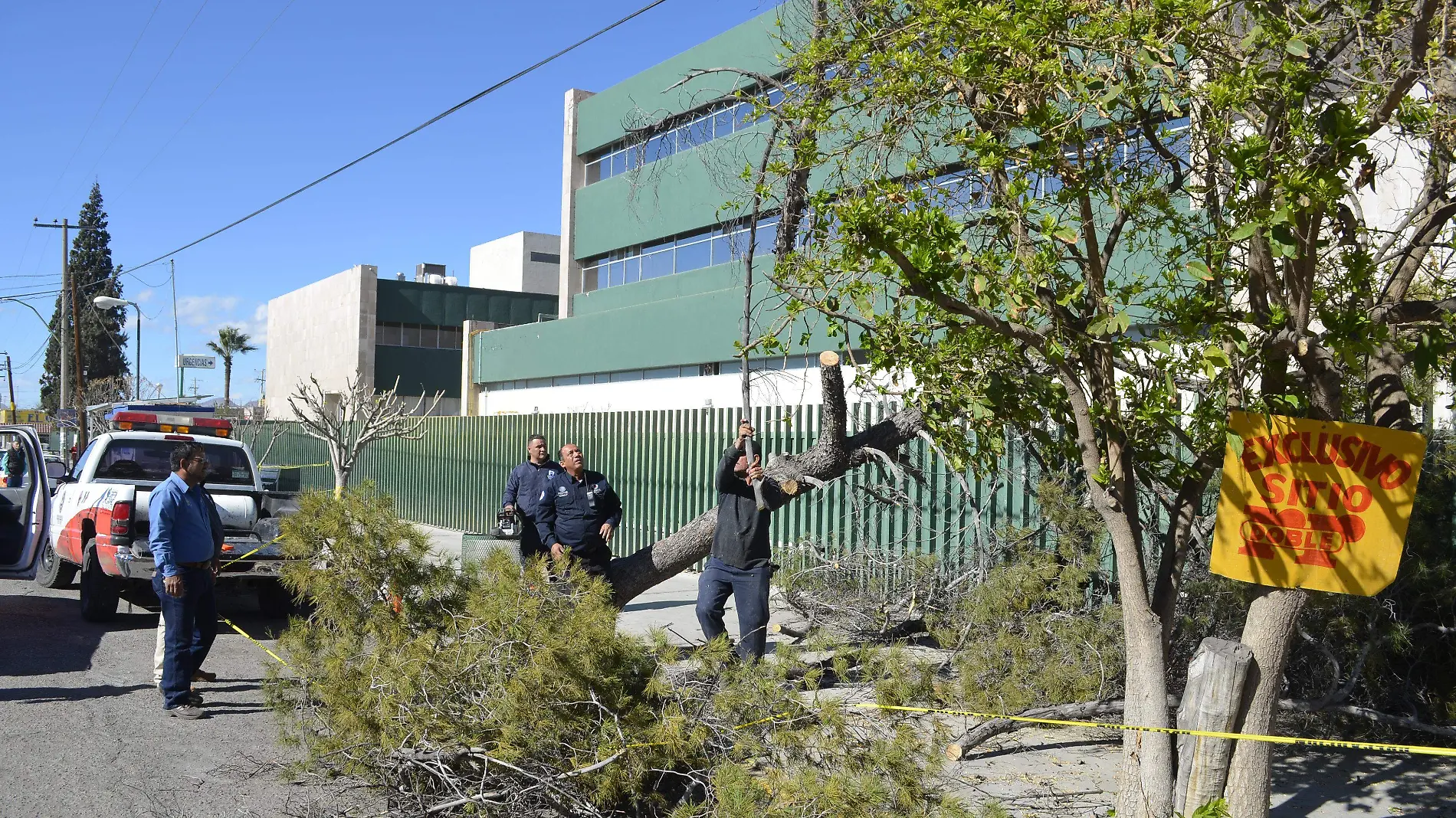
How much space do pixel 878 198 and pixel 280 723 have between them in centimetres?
399

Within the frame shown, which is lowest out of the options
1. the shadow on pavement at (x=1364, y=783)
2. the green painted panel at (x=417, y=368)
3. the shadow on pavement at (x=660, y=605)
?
the shadow on pavement at (x=1364, y=783)

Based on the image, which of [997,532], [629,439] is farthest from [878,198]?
[629,439]

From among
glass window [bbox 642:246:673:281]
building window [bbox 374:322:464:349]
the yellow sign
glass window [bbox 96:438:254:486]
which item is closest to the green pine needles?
the yellow sign

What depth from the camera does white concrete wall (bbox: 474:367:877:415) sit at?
2038 centimetres

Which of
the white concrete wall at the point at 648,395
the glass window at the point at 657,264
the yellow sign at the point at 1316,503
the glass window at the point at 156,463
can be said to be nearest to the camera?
the yellow sign at the point at 1316,503

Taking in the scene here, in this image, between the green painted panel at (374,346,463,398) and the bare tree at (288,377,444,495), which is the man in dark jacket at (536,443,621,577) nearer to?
the bare tree at (288,377,444,495)

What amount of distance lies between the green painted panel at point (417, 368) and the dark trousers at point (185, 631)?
109 ft

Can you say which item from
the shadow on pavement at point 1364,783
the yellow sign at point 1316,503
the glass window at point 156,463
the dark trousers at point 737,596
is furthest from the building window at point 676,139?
the glass window at point 156,463

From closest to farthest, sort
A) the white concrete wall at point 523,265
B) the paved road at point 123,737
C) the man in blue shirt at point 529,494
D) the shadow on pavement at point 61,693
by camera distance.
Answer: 1. the paved road at point 123,737
2. the shadow on pavement at point 61,693
3. the man in blue shirt at point 529,494
4. the white concrete wall at point 523,265

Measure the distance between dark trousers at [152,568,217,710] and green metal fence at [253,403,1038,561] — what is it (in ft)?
4.70

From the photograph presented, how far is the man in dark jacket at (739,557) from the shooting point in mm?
7699

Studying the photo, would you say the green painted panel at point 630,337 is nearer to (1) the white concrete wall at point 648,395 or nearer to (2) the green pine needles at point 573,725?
(1) the white concrete wall at point 648,395

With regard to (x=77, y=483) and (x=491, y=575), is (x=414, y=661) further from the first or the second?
(x=77, y=483)

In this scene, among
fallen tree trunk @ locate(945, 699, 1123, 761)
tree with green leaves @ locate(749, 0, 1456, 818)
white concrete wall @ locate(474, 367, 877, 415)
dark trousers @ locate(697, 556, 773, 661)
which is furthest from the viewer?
white concrete wall @ locate(474, 367, 877, 415)
